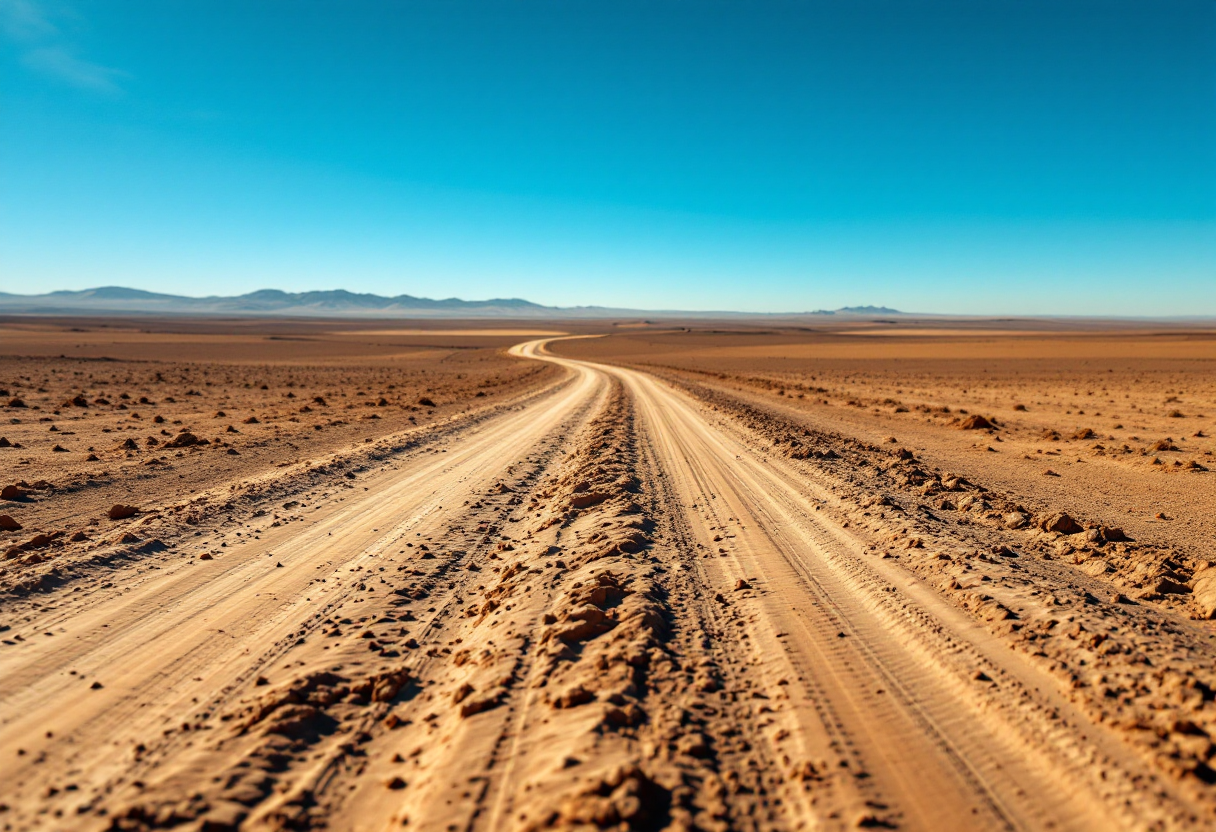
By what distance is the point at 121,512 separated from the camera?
8.80 m

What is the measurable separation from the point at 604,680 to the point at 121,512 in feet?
26.2

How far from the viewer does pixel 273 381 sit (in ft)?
120

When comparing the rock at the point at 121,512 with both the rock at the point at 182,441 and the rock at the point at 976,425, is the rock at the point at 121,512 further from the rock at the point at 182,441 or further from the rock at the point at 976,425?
the rock at the point at 976,425

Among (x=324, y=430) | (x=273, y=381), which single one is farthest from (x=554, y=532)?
(x=273, y=381)

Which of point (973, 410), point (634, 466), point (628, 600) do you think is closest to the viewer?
point (628, 600)

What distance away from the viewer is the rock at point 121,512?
874cm

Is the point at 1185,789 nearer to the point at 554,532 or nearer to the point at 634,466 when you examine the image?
the point at 554,532

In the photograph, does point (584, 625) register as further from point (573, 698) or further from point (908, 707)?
point (908, 707)

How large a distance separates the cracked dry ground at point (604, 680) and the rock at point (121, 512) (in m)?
0.31

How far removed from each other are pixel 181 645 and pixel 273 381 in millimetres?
35394

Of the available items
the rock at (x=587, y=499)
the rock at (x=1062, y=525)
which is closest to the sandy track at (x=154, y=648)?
the rock at (x=587, y=499)

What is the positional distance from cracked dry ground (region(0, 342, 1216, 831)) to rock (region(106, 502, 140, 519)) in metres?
0.31

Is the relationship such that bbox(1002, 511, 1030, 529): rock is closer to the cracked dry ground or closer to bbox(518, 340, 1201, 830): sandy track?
the cracked dry ground

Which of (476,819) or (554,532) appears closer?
(476,819)
